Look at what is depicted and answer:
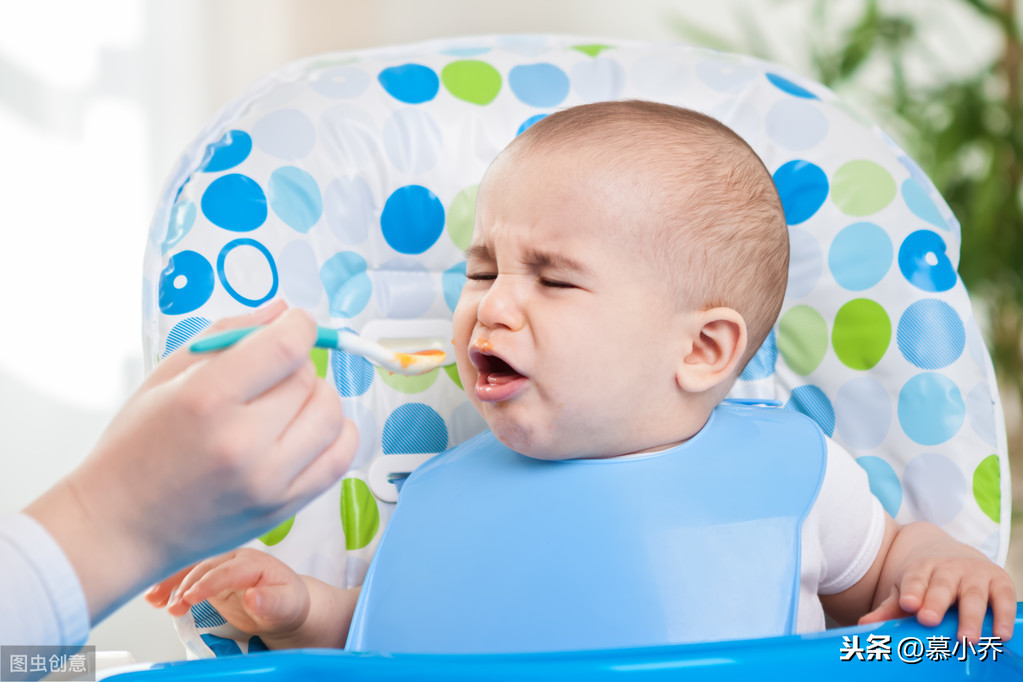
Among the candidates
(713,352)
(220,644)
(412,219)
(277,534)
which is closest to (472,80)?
(412,219)

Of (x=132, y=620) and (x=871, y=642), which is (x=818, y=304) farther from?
(x=132, y=620)

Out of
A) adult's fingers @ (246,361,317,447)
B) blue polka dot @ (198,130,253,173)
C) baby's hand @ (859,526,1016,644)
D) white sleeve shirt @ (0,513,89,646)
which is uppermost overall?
blue polka dot @ (198,130,253,173)

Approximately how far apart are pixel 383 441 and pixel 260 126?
342mm

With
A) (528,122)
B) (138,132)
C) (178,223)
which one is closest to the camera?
(178,223)

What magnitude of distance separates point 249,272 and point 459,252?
8.5 inches

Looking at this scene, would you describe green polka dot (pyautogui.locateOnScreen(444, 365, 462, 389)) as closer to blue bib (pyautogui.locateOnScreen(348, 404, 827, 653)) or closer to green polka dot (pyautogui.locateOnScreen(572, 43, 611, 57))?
blue bib (pyautogui.locateOnScreen(348, 404, 827, 653))

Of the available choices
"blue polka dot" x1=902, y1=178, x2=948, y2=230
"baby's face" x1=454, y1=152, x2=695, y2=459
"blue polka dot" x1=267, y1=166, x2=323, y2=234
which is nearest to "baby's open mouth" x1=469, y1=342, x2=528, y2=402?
"baby's face" x1=454, y1=152, x2=695, y2=459

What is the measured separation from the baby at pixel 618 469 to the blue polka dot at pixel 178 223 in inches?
10.7

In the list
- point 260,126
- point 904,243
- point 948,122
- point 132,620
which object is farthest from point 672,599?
point 948,122

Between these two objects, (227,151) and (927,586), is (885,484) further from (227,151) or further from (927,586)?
(227,151)

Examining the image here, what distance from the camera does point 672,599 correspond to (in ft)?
2.05

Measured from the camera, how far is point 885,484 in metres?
0.81

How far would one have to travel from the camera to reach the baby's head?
0.69 meters

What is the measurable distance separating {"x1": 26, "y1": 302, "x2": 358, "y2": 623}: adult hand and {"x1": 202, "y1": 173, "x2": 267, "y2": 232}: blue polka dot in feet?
1.37
